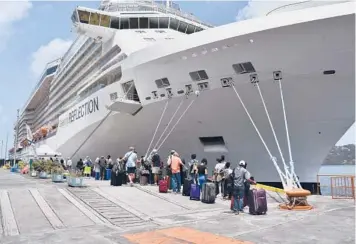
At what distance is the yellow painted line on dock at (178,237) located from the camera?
5.77 meters

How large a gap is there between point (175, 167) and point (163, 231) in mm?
4818

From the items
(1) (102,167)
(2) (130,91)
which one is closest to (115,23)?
(2) (130,91)

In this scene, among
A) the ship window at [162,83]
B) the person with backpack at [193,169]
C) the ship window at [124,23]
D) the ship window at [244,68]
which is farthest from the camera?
the ship window at [124,23]

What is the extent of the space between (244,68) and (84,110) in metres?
13.0

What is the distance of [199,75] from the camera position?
14.2m

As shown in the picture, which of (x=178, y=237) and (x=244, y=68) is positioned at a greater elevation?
(x=244, y=68)

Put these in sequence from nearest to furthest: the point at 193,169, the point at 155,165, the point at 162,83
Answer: the point at 193,169, the point at 155,165, the point at 162,83

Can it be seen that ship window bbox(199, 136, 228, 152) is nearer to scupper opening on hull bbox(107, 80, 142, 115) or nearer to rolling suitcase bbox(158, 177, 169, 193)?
scupper opening on hull bbox(107, 80, 142, 115)

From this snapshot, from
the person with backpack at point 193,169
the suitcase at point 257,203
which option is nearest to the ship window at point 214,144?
the person with backpack at point 193,169

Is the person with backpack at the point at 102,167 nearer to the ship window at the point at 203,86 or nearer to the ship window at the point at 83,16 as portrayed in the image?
the ship window at the point at 203,86

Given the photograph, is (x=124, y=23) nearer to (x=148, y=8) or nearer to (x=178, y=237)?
(x=148, y=8)

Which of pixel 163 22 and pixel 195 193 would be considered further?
pixel 163 22

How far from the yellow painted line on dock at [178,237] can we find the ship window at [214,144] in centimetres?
928

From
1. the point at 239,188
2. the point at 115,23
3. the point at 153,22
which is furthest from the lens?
the point at 153,22
